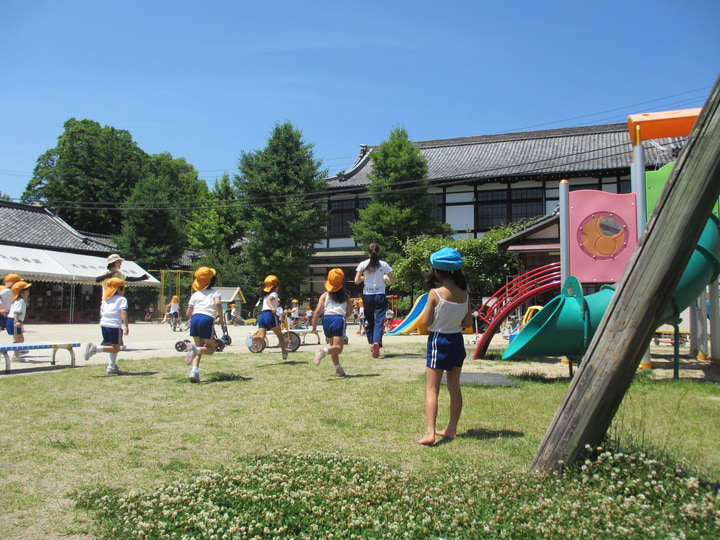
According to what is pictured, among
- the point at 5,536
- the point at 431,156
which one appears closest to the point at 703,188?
the point at 5,536

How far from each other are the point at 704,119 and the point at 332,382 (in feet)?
16.4

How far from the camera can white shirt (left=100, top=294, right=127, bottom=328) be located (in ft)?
27.2

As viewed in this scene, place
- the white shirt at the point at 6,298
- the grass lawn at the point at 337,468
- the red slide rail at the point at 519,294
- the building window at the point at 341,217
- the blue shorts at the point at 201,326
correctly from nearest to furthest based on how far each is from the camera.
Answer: the grass lawn at the point at 337,468 → the blue shorts at the point at 201,326 → the red slide rail at the point at 519,294 → the white shirt at the point at 6,298 → the building window at the point at 341,217

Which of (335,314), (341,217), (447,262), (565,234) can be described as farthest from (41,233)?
(447,262)

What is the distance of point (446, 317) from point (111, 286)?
6037 millimetres

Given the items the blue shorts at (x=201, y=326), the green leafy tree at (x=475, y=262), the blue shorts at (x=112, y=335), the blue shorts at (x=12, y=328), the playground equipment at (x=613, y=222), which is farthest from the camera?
the green leafy tree at (x=475, y=262)

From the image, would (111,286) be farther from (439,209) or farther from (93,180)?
(93,180)

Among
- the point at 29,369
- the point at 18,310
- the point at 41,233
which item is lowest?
the point at 29,369

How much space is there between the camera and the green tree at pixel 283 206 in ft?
87.6

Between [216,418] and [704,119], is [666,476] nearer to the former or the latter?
[704,119]

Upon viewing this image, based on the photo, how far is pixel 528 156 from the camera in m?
26.8

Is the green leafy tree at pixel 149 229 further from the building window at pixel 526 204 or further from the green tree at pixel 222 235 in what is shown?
the building window at pixel 526 204

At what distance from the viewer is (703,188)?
3041 mm

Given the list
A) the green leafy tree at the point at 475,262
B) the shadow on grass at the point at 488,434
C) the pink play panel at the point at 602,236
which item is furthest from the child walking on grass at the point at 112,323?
the green leafy tree at the point at 475,262
